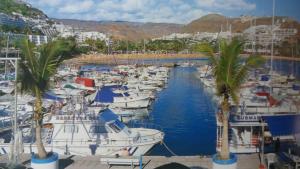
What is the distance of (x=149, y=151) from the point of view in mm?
15289

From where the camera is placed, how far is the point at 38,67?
871cm

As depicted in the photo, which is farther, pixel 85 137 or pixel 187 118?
pixel 187 118

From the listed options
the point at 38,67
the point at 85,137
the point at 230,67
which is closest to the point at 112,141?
the point at 85,137

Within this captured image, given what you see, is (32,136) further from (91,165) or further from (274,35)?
(274,35)

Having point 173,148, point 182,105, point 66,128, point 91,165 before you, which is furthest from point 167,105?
point 91,165

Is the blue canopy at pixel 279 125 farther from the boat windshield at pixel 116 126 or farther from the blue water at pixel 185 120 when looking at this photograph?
the boat windshield at pixel 116 126

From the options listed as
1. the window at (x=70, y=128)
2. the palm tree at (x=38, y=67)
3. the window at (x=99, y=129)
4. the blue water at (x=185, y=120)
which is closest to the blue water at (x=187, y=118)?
the blue water at (x=185, y=120)

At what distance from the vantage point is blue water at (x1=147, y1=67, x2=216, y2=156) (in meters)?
19.0

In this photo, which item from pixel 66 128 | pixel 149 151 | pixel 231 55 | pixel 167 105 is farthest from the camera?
pixel 167 105

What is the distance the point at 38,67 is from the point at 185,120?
61.6 feet

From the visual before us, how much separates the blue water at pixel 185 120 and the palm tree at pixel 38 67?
843cm

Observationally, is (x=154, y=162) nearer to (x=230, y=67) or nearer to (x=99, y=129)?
(x=230, y=67)

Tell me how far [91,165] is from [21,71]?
2.85 metres

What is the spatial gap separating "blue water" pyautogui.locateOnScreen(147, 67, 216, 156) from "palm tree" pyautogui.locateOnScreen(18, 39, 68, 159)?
27.7 feet
